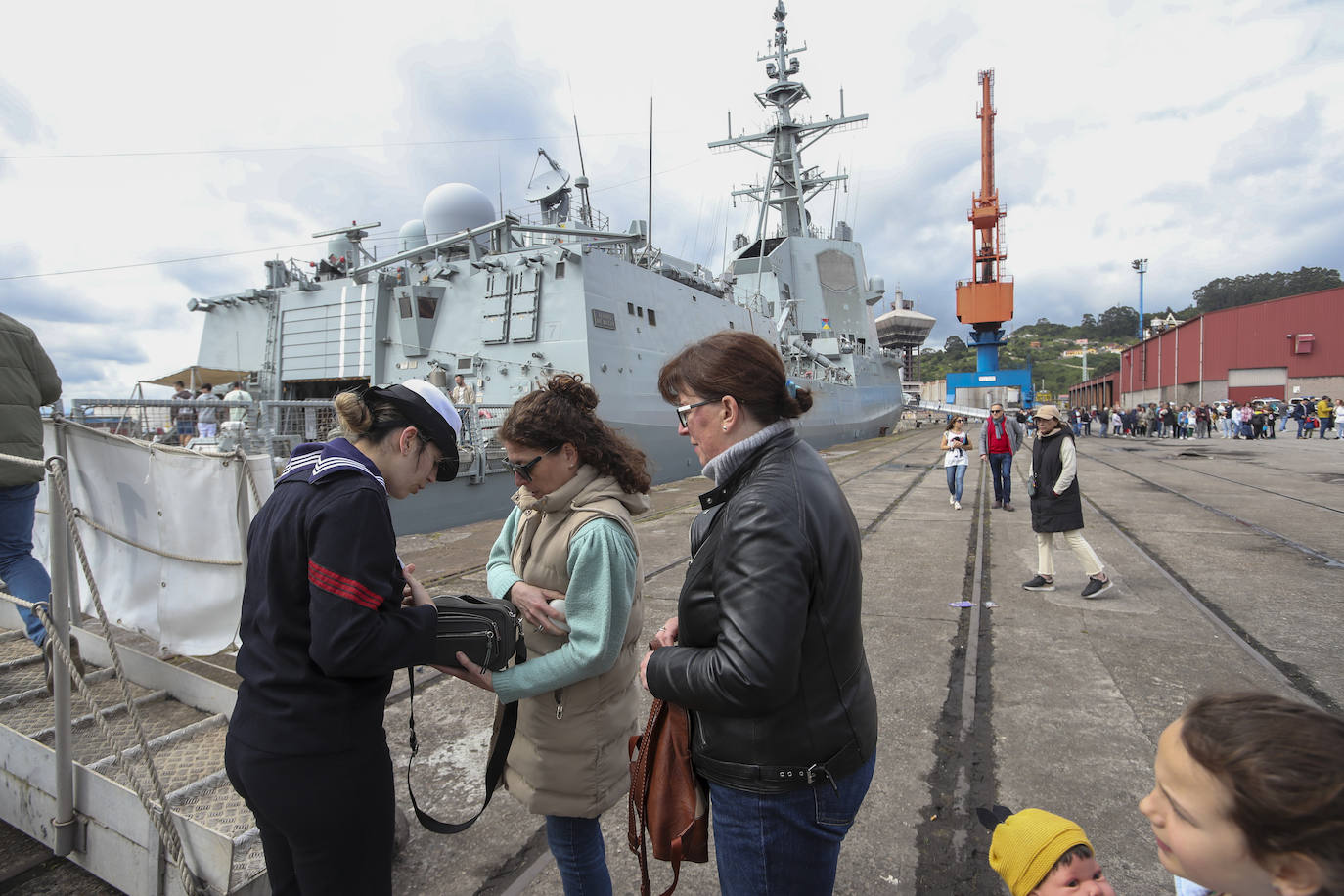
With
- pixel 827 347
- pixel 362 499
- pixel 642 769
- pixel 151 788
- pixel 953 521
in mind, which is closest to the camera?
pixel 362 499

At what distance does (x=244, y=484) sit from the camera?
2.81 metres

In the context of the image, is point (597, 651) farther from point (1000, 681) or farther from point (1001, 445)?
point (1001, 445)

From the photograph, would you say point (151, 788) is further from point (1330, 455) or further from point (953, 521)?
point (1330, 455)

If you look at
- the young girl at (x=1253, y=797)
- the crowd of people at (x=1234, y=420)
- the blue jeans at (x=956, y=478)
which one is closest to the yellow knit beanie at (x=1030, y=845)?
the young girl at (x=1253, y=797)

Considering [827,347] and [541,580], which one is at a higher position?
[827,347]

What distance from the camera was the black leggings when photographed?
55.1 inches

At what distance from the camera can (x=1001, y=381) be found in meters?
41.1

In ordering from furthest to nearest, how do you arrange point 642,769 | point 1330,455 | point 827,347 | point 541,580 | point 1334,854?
point 827,347 < point 1330,455 < point 541,580 < point 642,769 < point 1334,854

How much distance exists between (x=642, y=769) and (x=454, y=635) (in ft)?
1.85

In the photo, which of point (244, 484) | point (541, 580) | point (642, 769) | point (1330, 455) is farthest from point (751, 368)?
A: point (1330, 455)

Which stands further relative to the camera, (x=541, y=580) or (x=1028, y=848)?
(x=541, y=580)

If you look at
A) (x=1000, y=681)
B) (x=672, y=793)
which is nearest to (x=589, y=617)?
(x=672, y=793)

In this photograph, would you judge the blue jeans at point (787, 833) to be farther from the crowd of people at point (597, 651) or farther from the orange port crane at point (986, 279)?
the orange port crane at point (986, 279)

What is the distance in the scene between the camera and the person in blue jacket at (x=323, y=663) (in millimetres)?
1349
